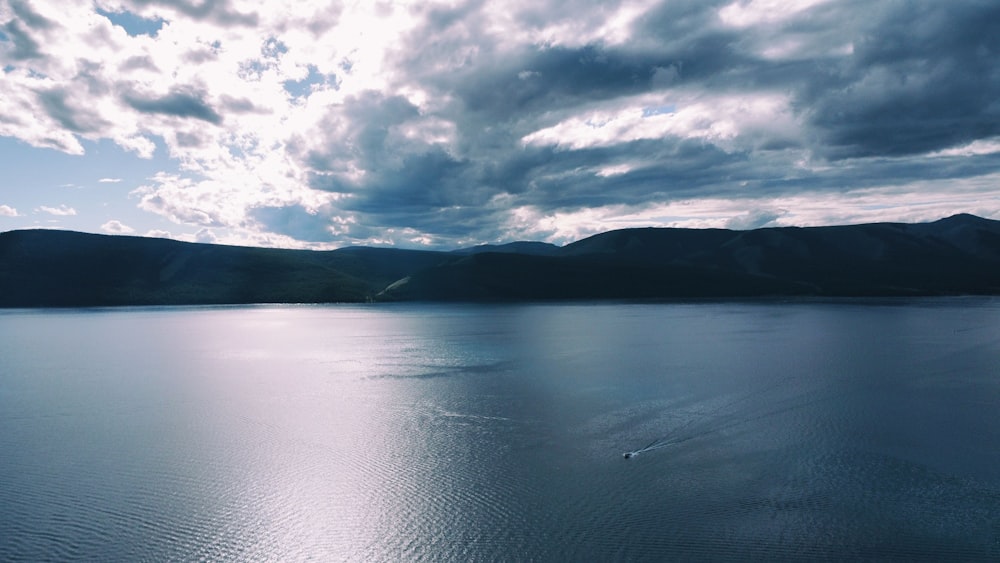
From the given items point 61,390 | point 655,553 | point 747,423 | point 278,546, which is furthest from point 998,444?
point 61,390

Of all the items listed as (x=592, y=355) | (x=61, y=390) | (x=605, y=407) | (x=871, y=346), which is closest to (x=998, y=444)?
(x=605, y=407)

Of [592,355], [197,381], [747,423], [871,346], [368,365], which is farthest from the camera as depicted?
[871,346]

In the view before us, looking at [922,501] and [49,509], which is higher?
[49,509]

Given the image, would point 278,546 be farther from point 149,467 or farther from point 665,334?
point 665,334

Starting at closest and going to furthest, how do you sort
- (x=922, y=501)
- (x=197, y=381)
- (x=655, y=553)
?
1. (x=655, y=553)
2. (x=922, y=501)
3. (x=197, y=381)

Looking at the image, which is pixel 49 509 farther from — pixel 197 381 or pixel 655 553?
pixel 197 381

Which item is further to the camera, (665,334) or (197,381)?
(665,334)
